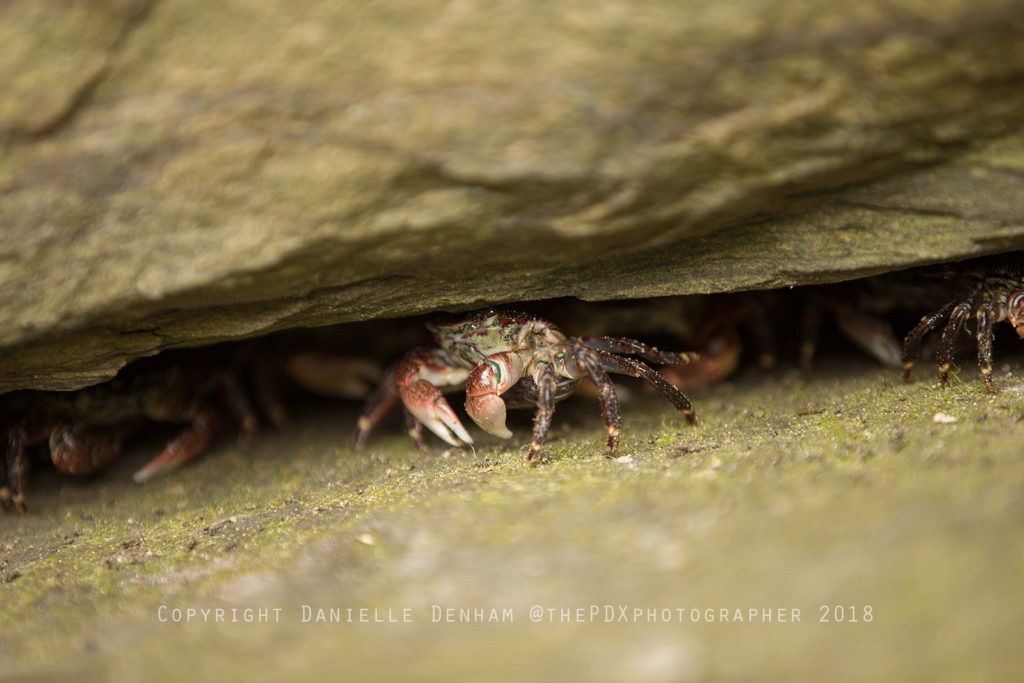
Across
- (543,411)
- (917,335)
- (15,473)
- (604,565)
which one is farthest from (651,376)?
(15,473)

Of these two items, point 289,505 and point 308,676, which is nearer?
point 308,676

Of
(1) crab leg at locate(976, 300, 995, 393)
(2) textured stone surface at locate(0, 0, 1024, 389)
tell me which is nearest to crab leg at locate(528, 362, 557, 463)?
(2) textured stone surface at locate(0, 0, 1024, 389)

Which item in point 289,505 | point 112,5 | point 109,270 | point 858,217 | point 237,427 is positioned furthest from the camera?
point 237,427

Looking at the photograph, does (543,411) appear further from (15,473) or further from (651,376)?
(15,473)

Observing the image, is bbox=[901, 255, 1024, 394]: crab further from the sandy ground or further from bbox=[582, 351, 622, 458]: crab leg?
bbox=[582, 351, 622, 458]: crab leg

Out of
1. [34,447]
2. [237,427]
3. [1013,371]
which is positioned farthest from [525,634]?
[34,447]

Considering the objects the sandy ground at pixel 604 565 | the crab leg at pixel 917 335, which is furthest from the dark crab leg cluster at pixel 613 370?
the crab leg at pixel 917 335

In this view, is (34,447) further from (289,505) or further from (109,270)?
(109,270)
